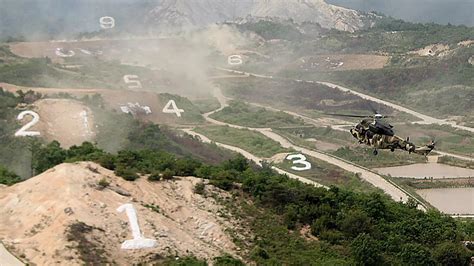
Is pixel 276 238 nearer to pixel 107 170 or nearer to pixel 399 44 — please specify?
pixel 107 170

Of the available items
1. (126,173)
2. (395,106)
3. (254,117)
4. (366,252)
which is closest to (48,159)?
(126,173)

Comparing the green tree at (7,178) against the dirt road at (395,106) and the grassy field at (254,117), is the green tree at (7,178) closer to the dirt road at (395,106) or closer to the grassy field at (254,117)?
the grassy field at (254,117)

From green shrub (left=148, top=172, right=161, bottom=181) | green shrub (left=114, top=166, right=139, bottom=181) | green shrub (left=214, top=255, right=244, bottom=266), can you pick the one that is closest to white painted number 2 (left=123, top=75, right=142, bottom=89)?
green shrub (left=148, top=172, right=161, bottom=181)

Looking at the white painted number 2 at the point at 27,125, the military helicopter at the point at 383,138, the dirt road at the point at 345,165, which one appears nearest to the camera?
the military helicopter at the point at 383,138

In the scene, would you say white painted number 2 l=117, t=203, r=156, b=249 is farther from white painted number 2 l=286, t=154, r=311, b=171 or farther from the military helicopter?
white painted number 2 l=286, t=154, r=311, b=171

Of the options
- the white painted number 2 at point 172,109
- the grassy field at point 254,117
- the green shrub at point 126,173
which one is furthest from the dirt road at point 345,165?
the green shrub at point 126,173

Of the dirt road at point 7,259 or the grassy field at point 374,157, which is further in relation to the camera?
the grassy field at point 374,157
